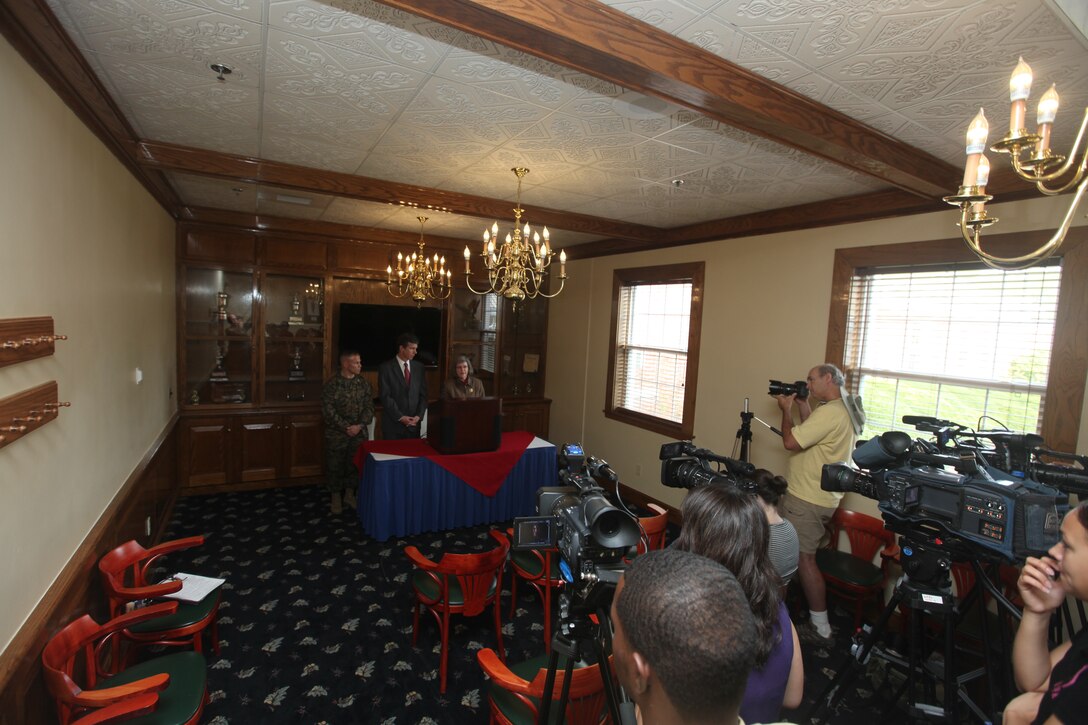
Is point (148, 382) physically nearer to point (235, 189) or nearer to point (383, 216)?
point (235, 189)

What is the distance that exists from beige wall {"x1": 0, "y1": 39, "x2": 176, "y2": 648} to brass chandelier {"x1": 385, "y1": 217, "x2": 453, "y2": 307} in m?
1.99

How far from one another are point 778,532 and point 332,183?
3173mm

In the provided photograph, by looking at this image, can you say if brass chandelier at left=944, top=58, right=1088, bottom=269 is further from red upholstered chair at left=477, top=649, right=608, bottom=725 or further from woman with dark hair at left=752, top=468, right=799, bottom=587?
red upholstered chair at left=477, top=649, right=608, bottom=725

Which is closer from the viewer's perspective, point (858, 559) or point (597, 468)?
point (597, 468)

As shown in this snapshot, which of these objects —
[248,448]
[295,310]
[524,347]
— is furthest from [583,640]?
[524,347]

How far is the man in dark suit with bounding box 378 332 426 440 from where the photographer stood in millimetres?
4586

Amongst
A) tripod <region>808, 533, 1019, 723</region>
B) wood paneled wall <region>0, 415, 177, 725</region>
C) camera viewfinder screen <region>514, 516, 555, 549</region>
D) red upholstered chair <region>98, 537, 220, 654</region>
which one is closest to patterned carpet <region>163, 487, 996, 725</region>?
tripod <region>808, 533, 1019, 723</region>

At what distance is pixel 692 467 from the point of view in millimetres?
1950

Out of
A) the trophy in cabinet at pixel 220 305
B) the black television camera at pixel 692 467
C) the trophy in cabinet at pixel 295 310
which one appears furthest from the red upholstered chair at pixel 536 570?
the trophy in cabinet at pixel 220 305

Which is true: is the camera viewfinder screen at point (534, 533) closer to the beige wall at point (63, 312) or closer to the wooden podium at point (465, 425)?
the beige wall at point (63, 312)

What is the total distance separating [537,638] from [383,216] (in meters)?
3.69

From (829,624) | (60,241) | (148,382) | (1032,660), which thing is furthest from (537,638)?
(148,382)

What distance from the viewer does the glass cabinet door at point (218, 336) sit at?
4.87 m

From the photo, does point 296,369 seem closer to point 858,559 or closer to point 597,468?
point 597,468
